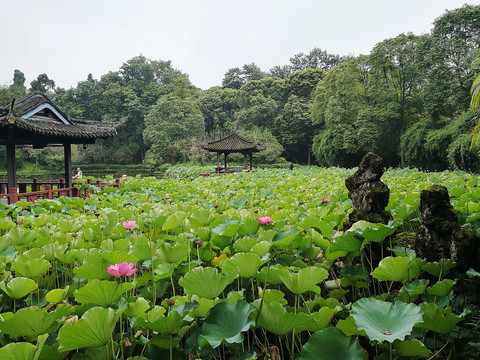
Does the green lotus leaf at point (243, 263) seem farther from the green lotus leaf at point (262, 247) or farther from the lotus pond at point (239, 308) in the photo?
the green lotus leaf at point (262, 247)

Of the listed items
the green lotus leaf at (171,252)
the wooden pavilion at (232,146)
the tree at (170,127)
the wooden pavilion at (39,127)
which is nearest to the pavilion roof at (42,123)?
the wooden pavilion at (39,127)

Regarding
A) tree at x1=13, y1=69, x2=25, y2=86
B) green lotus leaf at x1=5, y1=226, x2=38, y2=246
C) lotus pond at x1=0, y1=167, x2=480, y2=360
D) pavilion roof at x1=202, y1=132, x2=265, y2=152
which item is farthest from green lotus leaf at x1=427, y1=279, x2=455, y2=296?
tree at x1=13, y1=69, x2=25, y2=86

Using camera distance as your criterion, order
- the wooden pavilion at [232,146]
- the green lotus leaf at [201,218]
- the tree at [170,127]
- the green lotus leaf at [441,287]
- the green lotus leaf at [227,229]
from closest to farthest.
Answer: the green lotus leaf at [441,287]
the green lotus leaf at [227,229]
the green lotus leaf at [201,218]
the wooden pavilion at [232,146]
the tree at [170,127]

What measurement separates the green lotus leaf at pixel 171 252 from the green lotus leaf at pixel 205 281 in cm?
27

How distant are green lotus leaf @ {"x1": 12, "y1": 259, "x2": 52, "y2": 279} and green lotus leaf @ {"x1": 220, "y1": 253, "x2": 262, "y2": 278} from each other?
57 cm

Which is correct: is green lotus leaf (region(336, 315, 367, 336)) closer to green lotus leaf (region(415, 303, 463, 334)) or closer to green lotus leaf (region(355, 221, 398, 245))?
green lotus leaf (region(415, 303, 463, 334))

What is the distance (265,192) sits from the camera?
11.1ft

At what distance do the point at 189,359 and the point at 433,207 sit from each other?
0.90m

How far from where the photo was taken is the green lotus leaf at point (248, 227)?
133 centimetres

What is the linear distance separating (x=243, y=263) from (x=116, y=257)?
1.25ft

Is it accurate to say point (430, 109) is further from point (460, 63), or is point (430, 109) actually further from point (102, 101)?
point (102, 101)

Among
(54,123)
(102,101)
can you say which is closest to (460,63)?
(54,123)

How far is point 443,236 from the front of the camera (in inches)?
42.8

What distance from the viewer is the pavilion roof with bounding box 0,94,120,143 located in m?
6.09
